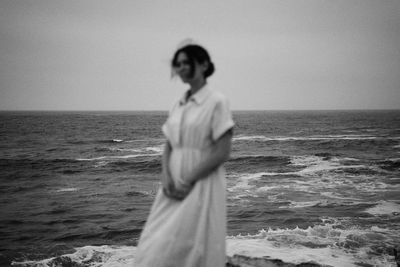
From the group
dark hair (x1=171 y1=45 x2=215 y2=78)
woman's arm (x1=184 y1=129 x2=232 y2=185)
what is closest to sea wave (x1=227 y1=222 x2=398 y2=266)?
woman's arm (x1=184 y1=129 x2=232 y2=185)

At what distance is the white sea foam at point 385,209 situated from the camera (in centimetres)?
1184

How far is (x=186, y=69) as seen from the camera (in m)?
2.13

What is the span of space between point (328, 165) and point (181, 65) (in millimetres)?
23534

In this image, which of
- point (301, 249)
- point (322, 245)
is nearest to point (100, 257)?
point (301, 249)

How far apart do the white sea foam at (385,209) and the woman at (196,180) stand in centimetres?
1187

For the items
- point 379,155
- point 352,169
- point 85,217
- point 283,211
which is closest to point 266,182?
point 283,211

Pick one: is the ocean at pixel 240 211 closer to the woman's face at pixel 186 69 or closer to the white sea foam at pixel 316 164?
the white sea foam at pixel 316 164

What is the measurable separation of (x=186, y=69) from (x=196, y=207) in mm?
925

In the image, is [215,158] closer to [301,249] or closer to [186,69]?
[186,69]

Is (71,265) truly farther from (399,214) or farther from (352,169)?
(352,169)

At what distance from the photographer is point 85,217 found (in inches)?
486

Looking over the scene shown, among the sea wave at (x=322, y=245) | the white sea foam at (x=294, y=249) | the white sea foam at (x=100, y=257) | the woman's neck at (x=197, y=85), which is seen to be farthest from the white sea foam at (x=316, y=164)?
the woman's neck at (x=197, y=85)

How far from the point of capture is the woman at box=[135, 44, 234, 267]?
204 cm

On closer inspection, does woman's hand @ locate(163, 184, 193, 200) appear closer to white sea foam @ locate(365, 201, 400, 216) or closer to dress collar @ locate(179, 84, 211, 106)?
dress collar @ locate(179, 84, 211, 106)
